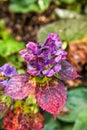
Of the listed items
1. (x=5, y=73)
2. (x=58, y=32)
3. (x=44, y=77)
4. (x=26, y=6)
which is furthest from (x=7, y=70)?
(x=26, y=6)

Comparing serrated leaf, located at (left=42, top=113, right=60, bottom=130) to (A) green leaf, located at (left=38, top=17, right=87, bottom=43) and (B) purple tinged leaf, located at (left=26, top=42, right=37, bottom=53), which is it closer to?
(A) green leaf, located at (left=38, top=17, right=87, bottom=43)

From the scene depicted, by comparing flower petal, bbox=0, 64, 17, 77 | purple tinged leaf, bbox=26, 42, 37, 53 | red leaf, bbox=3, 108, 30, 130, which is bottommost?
red leaf, bbox=3, 108, 30, 130

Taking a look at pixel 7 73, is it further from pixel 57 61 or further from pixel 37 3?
pixel 37 3

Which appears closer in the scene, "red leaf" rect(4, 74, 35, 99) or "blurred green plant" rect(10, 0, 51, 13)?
"red leaf" rect(4, 74, 35, 99)

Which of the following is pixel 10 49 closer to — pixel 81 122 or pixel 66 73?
pixel 81 122

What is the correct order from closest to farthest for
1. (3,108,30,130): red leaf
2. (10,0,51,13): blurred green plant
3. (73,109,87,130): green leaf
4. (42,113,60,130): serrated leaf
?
(3,108,30,130): red leaf < (73,109,87,130): green leaf < (42,113,60,130): serrated leaf < (10,0,51,13): blurred green plant

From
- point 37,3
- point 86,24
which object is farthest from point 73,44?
point 37,3

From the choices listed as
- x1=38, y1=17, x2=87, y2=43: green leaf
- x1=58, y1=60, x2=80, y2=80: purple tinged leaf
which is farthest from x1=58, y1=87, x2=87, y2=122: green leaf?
x1=58, y1=60, x2=80, y2=80: purple tinged leaf
